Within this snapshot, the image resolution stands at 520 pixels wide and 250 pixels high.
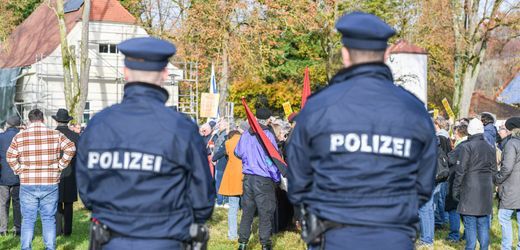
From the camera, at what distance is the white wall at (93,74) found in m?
41.4

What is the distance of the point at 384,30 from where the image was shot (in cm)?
417

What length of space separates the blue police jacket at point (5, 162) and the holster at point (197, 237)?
771 cm

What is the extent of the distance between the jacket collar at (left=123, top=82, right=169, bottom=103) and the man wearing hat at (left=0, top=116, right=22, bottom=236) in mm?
7555

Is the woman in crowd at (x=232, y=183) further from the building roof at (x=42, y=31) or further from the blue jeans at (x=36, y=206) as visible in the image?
the building roof at (x=42, y=31)

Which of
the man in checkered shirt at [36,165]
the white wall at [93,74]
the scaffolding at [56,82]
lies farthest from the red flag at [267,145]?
the white wall at [93,74]

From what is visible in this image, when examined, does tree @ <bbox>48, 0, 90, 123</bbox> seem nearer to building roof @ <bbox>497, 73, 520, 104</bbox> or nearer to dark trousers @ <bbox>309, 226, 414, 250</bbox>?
dark trousers @ <bbox>309, 226, 414, 250</bbox>

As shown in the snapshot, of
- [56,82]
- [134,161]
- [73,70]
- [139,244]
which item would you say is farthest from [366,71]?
[56,82]

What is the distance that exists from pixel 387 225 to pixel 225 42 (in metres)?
27.2

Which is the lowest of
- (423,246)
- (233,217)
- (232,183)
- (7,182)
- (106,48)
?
(423,246)

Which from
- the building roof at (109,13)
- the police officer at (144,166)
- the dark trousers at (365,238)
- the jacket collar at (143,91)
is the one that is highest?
the building roof at (109,13)

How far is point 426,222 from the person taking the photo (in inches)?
439

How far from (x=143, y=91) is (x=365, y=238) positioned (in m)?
1.56

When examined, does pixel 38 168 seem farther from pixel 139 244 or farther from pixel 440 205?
pixel 440 205

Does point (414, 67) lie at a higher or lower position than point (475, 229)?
higher
